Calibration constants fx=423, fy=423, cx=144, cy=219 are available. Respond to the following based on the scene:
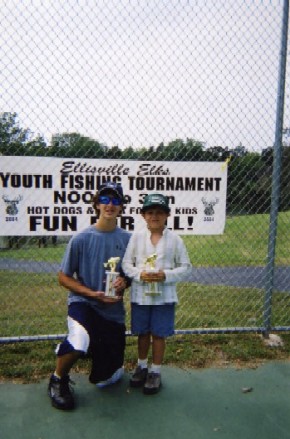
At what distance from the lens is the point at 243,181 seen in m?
4.57

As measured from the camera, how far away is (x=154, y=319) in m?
3.10

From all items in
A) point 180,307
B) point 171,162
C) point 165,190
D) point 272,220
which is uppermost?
point 171,162

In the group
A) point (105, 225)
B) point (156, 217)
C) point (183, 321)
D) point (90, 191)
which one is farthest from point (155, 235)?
point (183, 321)

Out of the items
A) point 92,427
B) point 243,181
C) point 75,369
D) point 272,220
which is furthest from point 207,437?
point 243,181

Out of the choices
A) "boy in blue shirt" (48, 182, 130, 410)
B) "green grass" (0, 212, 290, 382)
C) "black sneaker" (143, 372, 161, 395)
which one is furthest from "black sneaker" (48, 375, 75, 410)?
"black sneaker" (143, 372, 161, 395)

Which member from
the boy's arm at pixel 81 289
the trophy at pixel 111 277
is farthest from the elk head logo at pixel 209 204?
the boy's arm at pixel 81 289

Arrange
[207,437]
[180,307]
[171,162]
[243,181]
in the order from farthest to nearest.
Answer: [180,307]
[243,181]
[171,162]
[207,437]

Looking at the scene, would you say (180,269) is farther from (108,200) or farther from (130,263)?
(108,200)

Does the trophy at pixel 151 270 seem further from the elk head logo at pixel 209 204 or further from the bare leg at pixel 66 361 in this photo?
the elk head logo at pixel 209 204

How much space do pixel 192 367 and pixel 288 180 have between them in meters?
2.36

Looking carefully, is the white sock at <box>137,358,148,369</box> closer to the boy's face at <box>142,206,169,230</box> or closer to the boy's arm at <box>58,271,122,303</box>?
the boy's arm at <box>58,271,122,303</box>

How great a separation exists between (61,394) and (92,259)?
0.93m

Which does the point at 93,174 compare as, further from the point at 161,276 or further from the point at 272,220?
the point at 272,220

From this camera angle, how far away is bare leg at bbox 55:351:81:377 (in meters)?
2.79
